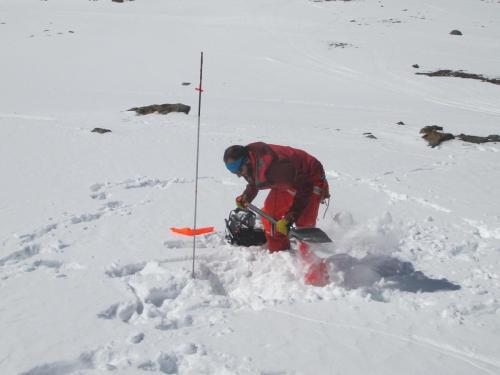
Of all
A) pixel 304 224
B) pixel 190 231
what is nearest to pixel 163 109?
pixel 190 231

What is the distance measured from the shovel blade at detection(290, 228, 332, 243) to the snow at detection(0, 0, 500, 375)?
1.23 feet

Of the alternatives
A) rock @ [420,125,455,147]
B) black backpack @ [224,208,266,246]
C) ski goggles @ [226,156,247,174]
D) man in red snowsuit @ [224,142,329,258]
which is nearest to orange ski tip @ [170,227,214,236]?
black backpack @ [224,208,266,246]

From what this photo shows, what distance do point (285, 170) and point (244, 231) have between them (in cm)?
141

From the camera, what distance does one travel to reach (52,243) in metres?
5.50

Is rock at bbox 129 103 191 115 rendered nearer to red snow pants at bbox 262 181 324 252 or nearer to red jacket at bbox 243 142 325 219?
red snow pants at bbox 262 181 324 252

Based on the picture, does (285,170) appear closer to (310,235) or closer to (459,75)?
(310,235)

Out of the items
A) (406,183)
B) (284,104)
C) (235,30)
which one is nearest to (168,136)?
(406,183)

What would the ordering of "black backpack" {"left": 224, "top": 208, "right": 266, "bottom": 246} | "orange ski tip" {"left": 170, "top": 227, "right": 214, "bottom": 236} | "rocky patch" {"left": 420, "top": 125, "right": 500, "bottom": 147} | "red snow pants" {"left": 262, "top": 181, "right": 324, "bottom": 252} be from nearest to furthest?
1. "red snow pants" {"left": 262, "top": 181, "right": 324, "bottom": 252}
2. "black backpack" {"left": 224, "top": 208, "right": 266, "bottom": 246}
3. "orange ski tip" {"left": 170, "top": 227, "right": 214, "bottom": 236}
4. "rocky patch" {"left": 420, "top": 125, "right": 500, "bottom": 147}

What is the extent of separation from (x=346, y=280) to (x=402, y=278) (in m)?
0.59

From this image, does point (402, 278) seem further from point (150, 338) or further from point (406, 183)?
point (406, 183)

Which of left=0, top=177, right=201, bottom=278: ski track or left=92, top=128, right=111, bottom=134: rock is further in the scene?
left=92, top=128, right=111, bottom=134: rock

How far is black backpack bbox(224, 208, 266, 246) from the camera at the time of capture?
5.64 metres

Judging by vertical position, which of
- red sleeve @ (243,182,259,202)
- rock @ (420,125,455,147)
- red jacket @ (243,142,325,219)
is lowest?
rock @ (420,125,455,147)

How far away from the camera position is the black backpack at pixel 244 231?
18.5ft
